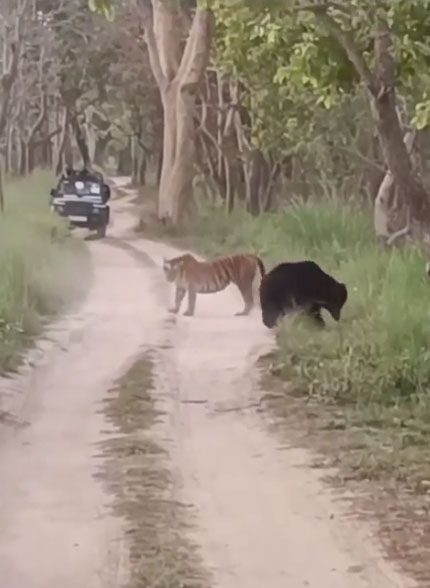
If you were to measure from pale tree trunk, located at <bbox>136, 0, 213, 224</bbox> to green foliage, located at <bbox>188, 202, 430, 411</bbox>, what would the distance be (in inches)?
10.9

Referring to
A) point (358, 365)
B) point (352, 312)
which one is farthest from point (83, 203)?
point (358, 365)

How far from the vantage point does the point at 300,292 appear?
2.96 m

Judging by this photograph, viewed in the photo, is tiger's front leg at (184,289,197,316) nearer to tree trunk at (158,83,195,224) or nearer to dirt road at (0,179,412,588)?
dirt road at (0,179,412,588)

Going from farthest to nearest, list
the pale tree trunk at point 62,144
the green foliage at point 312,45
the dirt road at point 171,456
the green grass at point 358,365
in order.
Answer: the pale tree trunk at point 62,144 → the green foliage at point 312,45 → the green grass at point 358,365 → the dirt road at point 171,456

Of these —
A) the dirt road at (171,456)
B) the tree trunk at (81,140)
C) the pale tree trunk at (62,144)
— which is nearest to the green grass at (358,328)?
the dirt road at (171,456)

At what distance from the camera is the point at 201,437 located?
94.7 inches

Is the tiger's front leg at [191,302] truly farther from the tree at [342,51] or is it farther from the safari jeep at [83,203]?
the tree at [342,51]

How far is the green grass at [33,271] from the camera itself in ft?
9.59

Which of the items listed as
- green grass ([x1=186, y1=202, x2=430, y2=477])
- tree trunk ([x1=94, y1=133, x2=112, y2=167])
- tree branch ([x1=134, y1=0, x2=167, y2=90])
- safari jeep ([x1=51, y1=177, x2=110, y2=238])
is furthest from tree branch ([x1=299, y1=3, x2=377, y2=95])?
tree trunk ([x1=94, y1=133, x2=112, y2=167])

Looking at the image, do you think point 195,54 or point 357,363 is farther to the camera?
point 195,54

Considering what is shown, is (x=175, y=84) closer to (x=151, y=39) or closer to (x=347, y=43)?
(x=151, y=39)

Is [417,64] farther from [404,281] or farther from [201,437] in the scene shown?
[201,437]

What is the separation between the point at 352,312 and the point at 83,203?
72cm

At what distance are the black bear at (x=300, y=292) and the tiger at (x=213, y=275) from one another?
34mm
